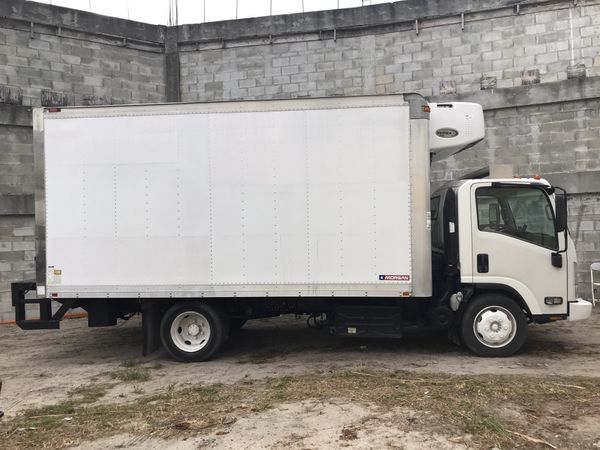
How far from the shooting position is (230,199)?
6.07 meters

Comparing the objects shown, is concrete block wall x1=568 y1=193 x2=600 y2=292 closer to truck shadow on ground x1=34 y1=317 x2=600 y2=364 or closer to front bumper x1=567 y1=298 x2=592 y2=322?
truck shadow on ground x1=34 y1=317 x2=600 y2=364

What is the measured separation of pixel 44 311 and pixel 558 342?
7300 mm

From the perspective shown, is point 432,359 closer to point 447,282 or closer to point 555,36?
point 447,282

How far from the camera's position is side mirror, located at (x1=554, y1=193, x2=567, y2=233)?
5.96 metres

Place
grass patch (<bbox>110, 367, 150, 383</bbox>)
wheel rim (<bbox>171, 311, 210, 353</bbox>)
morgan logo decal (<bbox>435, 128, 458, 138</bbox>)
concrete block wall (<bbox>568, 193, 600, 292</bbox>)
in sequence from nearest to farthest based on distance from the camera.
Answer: grass patch (<bbox>110, 367, 150, 383</bbox>)
morgan logo decal (<bbox>435, 128, 458, 138</bbox>)
wheel rim (<bbox>171, 311, 210, 353</bbox>)
concrete block wall (<bbox>568, 193, 600, 292</bbox>)

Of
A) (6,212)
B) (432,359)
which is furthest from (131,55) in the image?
(432,359)

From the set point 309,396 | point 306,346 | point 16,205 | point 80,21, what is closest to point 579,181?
point 306,346

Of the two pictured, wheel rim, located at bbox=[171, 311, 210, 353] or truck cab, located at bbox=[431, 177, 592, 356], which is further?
wheel rim, located at bbox=[171, 311, 210, 353]

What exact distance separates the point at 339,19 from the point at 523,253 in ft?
25.5

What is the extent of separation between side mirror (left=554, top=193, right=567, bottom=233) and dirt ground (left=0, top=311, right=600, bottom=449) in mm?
1698

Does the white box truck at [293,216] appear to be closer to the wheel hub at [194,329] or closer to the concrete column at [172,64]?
the wheel hub at [194,329]

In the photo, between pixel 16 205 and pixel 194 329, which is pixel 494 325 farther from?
pixel 16 205

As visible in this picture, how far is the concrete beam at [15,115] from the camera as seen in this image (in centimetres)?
1009

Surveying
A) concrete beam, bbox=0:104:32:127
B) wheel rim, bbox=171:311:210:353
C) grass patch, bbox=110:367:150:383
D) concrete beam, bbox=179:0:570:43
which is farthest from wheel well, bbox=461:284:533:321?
concrete beam, bbox=0:104:32:127
